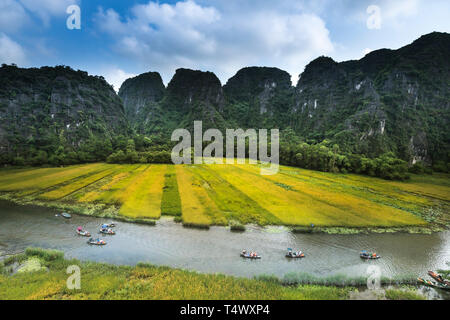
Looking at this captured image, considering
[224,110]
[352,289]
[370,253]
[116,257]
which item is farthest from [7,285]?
[224,110]

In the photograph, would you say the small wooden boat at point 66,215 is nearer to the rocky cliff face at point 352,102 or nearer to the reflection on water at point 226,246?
the reflection on water at point 226,246

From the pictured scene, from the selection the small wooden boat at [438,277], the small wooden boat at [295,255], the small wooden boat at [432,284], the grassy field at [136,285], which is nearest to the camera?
the grassy field at [136,285]

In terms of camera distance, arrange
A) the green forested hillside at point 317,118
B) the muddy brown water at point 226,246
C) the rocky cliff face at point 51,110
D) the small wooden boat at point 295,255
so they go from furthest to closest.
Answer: the rocky cliff face at point 51,110 < the green forested hillside at point 317,118 < the small wooden boat at point 295,255 < the muddy brown water at point 226,246

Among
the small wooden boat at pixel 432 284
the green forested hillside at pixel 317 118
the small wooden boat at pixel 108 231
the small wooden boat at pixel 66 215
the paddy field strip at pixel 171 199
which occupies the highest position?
the green forested hillside at pixel 317 118

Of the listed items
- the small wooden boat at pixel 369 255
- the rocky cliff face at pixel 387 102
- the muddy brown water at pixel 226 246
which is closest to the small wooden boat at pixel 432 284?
the muddy brown water at pixel 226 246

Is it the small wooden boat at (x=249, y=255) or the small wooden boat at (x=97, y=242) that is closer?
the small wooden boat at (x=249, y=255)

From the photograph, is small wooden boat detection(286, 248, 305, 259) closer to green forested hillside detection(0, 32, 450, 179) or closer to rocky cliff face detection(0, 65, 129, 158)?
green forested hillside detection(0, 32, 450, 179)

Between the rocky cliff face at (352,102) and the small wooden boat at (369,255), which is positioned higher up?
the rocky cliff face at (352,102)
